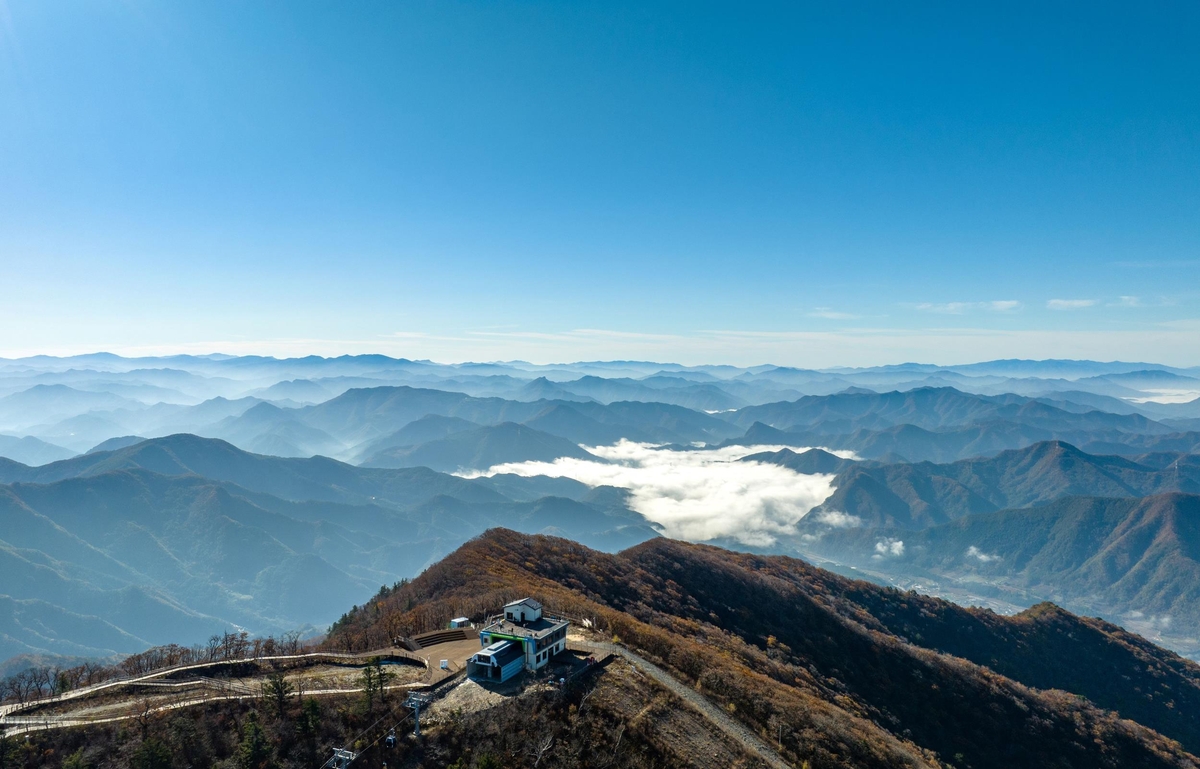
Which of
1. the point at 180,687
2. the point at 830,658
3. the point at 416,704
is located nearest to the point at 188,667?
the point at 180,687

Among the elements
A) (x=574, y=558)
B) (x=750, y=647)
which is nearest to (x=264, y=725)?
(x=750, y=647)

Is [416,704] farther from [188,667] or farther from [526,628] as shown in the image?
[188,667]

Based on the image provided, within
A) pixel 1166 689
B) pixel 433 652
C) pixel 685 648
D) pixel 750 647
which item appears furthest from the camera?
pixel 1166 689

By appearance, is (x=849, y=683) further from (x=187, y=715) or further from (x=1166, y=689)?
(x=1166, y=689)

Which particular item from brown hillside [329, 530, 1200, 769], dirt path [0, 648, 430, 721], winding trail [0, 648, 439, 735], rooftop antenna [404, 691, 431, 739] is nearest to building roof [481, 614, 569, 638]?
winding trail [0, 648, 439, 735]

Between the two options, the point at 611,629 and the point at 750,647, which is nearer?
the point at 611,629

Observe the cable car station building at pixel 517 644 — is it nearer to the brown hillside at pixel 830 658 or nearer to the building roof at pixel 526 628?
the building roof at pixel 526 628

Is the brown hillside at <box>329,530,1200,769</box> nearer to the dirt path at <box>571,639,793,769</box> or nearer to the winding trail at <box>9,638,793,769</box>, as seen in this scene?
the dirt path at <box>571,639,793,769</box>
